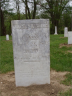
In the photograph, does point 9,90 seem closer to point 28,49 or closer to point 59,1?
point 28,49

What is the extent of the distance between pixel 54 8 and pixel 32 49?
2185cm

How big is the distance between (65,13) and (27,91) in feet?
80.2

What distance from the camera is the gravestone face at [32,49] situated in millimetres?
2663

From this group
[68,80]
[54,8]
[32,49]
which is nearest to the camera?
[32,49]

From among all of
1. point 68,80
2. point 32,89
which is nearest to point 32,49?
point 32,89

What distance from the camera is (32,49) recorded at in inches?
109

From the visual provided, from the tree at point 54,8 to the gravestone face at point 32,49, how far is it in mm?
21352

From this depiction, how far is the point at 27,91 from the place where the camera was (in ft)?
8.98

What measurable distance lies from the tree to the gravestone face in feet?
70.1

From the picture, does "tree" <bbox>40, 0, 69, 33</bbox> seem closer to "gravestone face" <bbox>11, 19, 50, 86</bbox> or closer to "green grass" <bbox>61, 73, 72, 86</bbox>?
"green grass" <bbox>61, 73, 72, 86</bbox>

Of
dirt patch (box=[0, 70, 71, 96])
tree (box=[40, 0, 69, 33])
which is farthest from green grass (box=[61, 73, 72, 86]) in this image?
tree (box=[40, 0, 69, 33])

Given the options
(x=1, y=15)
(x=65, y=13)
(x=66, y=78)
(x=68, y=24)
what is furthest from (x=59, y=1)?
(x=66, y=78)

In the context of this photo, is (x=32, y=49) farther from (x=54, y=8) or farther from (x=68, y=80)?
(x=54, y=8)

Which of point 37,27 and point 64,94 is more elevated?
point 37,27
